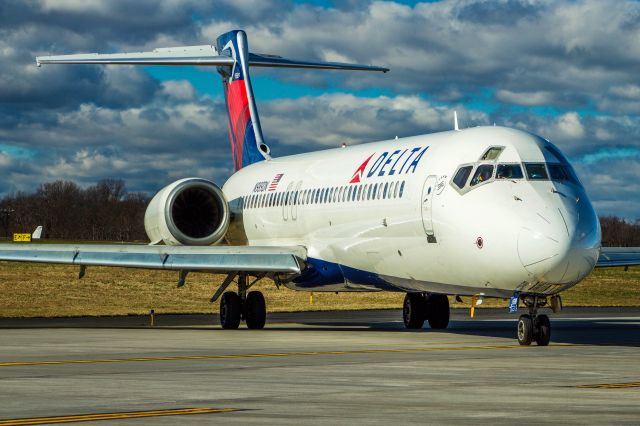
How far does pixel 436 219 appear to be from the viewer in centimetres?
2186

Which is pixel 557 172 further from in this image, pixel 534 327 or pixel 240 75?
pixel 240 75

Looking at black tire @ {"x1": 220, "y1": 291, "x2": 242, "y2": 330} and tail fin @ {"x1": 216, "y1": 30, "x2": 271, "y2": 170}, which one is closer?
black tire @ {"x1": 220, "y1": 291, "x2": 242, "y2": 330}

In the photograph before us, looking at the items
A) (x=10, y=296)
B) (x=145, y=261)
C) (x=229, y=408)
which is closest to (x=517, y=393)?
(x=229, y=408)

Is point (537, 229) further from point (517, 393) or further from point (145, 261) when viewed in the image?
point (145, 261)

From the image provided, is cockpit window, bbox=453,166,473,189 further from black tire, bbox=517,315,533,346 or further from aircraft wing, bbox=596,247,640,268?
aircraft wing, bbox=596,247,640,268

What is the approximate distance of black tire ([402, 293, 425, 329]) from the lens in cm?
2911

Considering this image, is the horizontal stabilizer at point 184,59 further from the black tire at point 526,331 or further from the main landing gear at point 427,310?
the black tire at point 526,331

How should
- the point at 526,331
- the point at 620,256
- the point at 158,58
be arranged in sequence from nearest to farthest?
the point at 526,331
the point at 620,256
the point at 158,58

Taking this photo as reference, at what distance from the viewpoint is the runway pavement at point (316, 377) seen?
10539 mm

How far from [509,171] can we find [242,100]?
16.8m

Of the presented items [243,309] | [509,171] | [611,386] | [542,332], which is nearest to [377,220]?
[509,171]

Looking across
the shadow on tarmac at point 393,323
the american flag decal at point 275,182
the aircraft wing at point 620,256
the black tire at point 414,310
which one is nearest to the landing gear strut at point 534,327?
the shadow on tarmac at point 393,323

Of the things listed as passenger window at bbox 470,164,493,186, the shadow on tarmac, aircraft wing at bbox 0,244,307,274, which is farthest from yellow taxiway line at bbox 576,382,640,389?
aircraft wing at bbox 0,244,307,274

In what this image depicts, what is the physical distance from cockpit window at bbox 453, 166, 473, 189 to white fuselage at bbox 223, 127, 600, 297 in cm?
8
